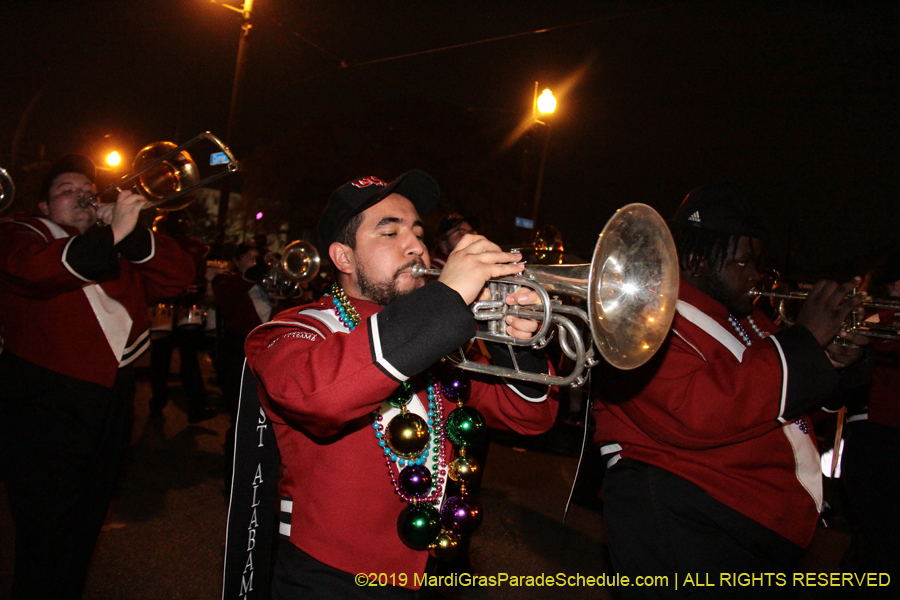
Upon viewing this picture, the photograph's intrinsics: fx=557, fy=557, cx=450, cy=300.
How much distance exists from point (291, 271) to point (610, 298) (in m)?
5.27

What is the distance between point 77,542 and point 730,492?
3.16 m

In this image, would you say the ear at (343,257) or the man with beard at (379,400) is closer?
the man with beard at (379,400)

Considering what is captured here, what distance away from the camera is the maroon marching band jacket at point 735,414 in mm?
1934

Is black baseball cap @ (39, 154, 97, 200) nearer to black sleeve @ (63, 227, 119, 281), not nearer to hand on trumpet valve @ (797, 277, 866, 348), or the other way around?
black sleeve @ (63, 227, 119, 281)

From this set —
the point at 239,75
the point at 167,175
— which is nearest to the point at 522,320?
the point at 167,175

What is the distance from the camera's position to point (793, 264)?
1811cm

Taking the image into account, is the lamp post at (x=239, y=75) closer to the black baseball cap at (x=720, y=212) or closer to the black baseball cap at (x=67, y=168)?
the black baseball cap at (x=67, y=168)

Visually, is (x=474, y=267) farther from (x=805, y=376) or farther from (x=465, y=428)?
(x=805, y=376)

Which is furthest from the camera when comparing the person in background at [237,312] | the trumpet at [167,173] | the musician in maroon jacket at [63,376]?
the person in background at [237,312]

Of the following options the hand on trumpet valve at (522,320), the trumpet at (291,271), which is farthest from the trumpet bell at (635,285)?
the trumpet at (291,271)

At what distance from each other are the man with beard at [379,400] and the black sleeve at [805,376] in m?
0.84

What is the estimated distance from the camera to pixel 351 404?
1455mm

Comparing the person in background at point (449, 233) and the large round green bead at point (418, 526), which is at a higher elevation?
the person in background at point (449, 233)

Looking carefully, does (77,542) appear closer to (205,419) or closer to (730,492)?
(730,492)
